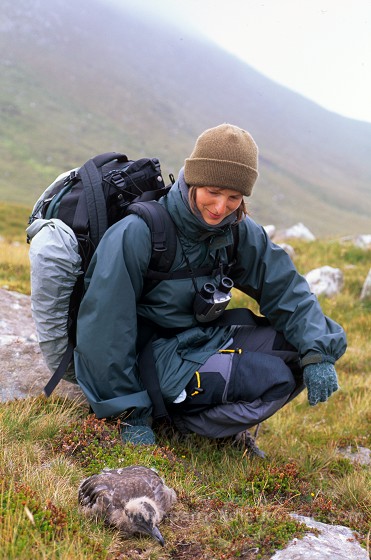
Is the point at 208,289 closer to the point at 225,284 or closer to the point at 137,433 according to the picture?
the point at 225,284

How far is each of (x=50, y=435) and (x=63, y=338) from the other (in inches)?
32.6

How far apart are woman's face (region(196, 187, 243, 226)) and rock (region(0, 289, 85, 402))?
198 centimetres

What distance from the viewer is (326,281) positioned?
33.7ft

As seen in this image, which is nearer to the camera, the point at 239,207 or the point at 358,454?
the point at 239,207

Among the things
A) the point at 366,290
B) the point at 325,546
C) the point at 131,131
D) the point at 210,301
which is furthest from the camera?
the point at 131,131

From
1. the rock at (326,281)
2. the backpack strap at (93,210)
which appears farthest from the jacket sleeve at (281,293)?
the rock at (326,281)

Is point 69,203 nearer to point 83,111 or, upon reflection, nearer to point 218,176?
point 218,176

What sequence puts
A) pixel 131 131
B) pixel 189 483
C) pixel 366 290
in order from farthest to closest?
pixel 131 131 → pixel 366 290 → pixel 189 483

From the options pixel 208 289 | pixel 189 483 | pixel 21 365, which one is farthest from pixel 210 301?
pixel 21 365

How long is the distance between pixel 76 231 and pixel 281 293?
72.2 inches

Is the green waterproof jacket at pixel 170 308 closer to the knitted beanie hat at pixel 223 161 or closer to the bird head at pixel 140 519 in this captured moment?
the knitted beanie hat at pixel 223 161

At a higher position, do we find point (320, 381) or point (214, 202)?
point (214, 202)

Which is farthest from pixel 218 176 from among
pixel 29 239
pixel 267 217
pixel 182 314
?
pixel 267 217

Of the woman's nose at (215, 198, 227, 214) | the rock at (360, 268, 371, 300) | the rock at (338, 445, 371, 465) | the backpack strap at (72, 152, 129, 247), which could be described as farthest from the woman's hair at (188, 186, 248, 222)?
the rock at (360, 268, 371, 300)
